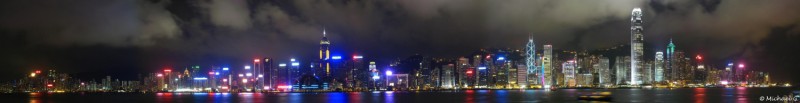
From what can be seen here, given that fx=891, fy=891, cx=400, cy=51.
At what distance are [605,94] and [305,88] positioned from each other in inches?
5249

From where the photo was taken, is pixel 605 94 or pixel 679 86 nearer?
pixel 605 94

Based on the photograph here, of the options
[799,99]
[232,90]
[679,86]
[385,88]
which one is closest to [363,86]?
[385,88]

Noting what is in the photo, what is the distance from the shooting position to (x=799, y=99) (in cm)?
3831

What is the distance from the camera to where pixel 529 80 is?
156m

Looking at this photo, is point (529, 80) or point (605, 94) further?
point (529, 80)

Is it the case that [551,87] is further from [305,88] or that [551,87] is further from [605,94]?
[605,94]

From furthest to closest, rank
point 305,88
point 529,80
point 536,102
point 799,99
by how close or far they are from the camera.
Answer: point 529,80 → point 305,88 → point 536,102 → point 799,99

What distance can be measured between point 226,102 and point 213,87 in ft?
271

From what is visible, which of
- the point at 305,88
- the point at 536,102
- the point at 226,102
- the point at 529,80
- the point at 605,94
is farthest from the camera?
the point at 529,80

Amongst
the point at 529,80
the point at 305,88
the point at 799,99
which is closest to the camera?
the point at 799,99

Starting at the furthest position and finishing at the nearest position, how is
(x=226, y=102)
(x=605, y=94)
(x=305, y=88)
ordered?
(x=305, y=88), (x=226, y=102), (x=605, y=94)

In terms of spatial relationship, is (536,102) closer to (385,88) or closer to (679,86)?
(385,88)

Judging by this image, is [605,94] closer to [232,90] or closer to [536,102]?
[536,102]

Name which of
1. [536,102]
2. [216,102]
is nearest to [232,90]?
[216,102]
